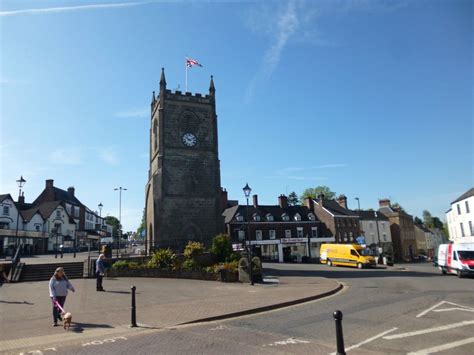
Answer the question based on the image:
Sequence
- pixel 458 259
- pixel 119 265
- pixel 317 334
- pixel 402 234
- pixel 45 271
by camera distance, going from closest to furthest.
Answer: pixel 317 334, pixel 45 271, pixel 119 265, pixel 458 259, pixel 402 234

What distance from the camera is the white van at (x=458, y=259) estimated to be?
77.6 ft

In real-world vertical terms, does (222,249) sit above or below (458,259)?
above

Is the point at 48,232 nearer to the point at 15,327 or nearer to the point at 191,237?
the point at 191,237

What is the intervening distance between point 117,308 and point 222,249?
15.0 meters

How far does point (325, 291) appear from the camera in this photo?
15.7 m

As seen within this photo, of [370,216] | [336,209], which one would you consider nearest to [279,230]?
[336,209]

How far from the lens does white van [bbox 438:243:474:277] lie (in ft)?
77.6

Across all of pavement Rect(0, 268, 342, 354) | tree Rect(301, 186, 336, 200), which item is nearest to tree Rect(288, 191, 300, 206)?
tree Rect(301, 186, 336, 200)

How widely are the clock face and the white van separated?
23.5 m

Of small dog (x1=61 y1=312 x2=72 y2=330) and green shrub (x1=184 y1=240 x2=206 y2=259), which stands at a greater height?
green shrub (x1=184 y1=240 x2=206 y2=259)

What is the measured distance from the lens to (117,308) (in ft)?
38.9

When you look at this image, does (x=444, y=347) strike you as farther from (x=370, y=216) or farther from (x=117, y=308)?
(x=370, y=216)

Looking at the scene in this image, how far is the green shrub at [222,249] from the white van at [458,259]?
15.9 m

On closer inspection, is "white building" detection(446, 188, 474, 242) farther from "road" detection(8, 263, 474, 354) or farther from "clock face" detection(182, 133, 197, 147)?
"road" detection(8, 263, 474, 354)
